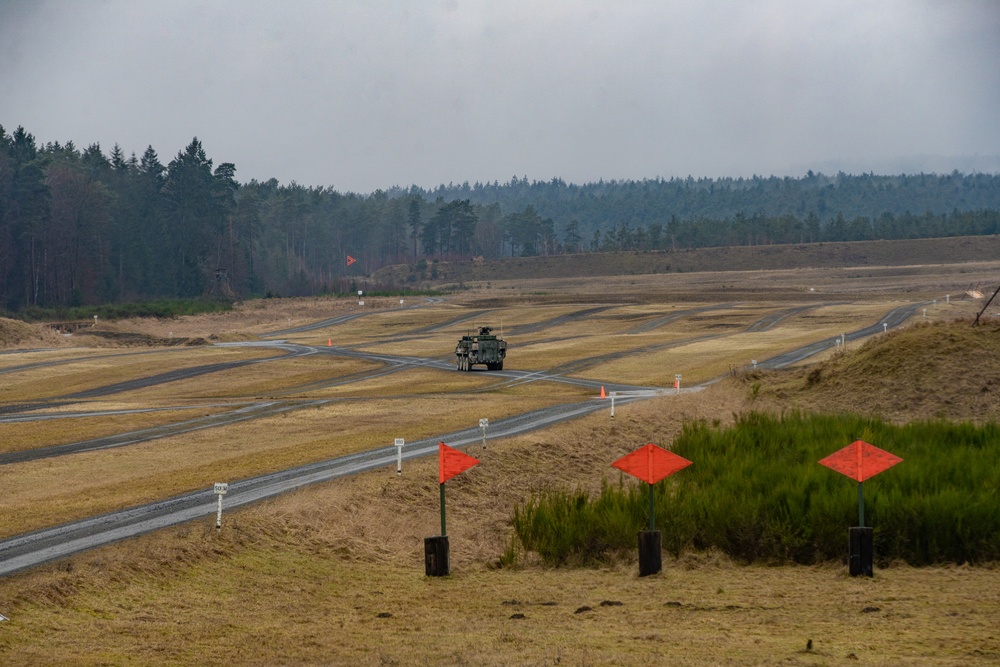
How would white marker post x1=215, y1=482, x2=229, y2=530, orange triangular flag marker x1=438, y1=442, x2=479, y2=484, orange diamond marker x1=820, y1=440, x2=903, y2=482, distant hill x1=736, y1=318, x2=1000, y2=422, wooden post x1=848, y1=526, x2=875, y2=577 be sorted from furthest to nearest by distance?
distant hill x1=736, y1=318, x2=1000, y2=422 < white marker post x1=215, y1=482, x2=229, y2=530 < orange triangular flag marker x1=438, y1=442, x2=479, y2=484 < orange diamond marker x1=820, y1=440, x2=903, y2=482 < wooden post x1=848, y1=526, x2=875, y2=577

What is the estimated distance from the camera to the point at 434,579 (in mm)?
20656

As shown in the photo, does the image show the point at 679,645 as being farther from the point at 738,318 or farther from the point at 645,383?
the point at 738,318

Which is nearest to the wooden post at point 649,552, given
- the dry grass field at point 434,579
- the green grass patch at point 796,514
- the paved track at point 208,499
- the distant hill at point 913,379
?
the dry grass field at point 434,579

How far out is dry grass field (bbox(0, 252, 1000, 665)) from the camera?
48.8ft

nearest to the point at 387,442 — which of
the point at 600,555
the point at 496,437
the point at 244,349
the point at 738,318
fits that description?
the point at 496,437

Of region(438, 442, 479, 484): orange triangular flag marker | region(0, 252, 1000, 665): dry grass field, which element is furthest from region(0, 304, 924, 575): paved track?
region(438, 442, 479, 484): orange triangular flag marker

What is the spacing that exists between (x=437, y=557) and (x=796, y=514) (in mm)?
7117

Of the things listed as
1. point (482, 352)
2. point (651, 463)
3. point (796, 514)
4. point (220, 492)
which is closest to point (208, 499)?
point (220, 492)

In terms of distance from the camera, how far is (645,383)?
59250 mm

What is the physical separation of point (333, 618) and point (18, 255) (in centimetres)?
14596

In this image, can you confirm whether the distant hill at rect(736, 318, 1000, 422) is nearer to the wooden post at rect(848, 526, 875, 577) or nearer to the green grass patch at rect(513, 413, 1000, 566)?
the green grass patch at rect(513, 413, 1000, 566)

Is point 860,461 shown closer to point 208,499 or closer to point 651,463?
point 651,463

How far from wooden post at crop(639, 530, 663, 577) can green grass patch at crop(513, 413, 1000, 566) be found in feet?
5.42

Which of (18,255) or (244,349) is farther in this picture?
(18,255)
